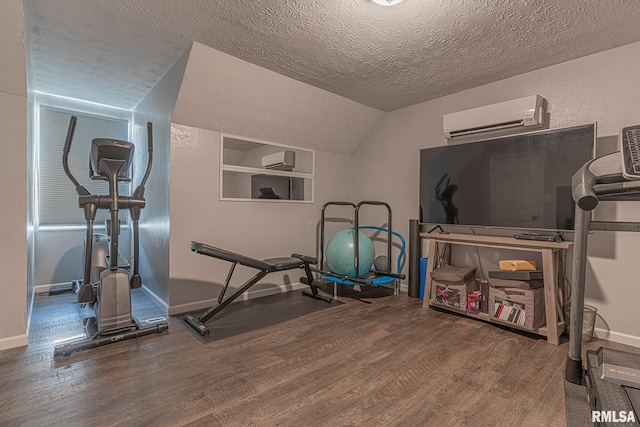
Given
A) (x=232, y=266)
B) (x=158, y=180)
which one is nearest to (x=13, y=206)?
(x=158, y=180)

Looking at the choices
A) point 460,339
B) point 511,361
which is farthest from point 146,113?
point 511,361

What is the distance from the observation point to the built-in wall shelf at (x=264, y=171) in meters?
3.42

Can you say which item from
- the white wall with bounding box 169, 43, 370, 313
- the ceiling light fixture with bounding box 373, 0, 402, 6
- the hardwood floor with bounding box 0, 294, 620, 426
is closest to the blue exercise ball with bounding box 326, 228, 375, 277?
the white wall with bounding box 169, 43, 370, 313

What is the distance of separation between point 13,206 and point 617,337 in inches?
181

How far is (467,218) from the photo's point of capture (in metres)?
3.13

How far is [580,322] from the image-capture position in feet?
5.87

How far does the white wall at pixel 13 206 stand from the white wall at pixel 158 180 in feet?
3.33

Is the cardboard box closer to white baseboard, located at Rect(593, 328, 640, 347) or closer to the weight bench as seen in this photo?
white baseboard, located at Rect(593, 328, 640, 347)

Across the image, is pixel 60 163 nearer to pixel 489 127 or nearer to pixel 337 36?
pixel 337 36

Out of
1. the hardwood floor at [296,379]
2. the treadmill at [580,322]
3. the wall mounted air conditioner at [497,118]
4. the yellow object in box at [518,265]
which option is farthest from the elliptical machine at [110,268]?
the wall mounted air conditioner at [497,118]

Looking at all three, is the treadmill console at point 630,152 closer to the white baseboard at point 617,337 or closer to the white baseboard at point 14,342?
the white baseboard at point 617,337

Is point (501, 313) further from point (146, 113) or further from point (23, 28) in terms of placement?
point (146, 113)

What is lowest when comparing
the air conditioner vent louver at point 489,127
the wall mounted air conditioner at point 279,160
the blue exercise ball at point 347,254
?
the blue exercise ball at point 347,254

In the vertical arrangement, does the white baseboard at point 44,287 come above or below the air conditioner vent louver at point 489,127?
below
